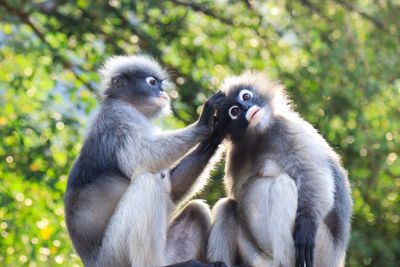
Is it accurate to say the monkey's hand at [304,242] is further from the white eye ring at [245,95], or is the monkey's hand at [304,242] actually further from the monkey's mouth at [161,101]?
the monkey's mouth at [161,101]

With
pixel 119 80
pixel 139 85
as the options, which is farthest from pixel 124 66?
pixel 139 85

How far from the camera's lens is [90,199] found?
5289mm

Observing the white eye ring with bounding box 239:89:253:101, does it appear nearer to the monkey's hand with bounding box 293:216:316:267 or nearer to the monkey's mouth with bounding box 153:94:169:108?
the monkey's mouth with bounding box 153:94:169:108

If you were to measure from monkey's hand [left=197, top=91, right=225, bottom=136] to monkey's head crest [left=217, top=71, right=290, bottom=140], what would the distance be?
80mm

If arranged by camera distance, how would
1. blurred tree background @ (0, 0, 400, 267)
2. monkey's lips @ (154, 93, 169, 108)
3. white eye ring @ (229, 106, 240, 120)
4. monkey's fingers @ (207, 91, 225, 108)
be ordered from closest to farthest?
monkey's fingers @ (207, 91, 225, 108) < white eye ring @ (229, 106, 240, 120) < monkey's lips @ (154, 93, 169, 108) < blurred tree background @ (0, 0, 400, 267)

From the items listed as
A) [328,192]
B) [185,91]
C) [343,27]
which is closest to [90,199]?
[328,192]

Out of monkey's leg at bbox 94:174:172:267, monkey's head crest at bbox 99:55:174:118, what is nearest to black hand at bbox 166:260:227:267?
monkey's leg at bbox 94:174:172:267

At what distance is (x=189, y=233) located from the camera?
5.46m

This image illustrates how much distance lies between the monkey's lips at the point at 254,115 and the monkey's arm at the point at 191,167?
0.82ft

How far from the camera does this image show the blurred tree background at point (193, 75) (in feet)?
30.8

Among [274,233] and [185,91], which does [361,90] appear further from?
[274,233]

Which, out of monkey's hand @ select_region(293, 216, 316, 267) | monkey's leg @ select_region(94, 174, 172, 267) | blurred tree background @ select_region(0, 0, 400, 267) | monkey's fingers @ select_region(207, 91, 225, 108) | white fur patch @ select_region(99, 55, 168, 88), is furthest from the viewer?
blurred tree background @ select_region(0, 0, 400, 267)

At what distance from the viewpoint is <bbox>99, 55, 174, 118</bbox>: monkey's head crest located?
581cm

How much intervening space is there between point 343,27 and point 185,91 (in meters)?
2.50
